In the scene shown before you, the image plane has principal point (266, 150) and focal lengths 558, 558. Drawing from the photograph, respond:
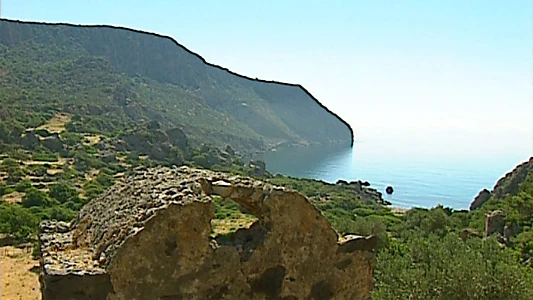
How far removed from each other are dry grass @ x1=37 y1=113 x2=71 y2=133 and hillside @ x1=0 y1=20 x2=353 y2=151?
1243mm

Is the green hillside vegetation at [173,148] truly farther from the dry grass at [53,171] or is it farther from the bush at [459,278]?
the dry grass at [53,171]

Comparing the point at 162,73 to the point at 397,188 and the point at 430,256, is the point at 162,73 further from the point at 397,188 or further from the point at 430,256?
the point at 430,256

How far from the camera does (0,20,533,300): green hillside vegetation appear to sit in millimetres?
10055

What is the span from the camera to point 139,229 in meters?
6.55

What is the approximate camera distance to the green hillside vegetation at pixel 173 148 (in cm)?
1005

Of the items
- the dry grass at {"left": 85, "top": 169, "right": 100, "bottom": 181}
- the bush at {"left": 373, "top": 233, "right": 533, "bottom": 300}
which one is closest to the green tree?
the dry grass at {"left": 85, "top": 169, "right": 100, "bottom": 181}

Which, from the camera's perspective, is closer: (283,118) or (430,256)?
(430,256)

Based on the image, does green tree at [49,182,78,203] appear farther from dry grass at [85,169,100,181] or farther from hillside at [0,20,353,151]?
hillside at [0,20,353,151]

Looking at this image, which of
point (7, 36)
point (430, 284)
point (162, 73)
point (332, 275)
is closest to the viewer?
point (332, 275)

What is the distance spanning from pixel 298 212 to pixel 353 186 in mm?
57441

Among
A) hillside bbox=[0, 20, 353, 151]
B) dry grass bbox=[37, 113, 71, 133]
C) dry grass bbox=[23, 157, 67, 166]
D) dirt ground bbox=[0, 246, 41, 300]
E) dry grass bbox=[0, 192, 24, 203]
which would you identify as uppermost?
hillside bbox=[0, 20, 353, 151]

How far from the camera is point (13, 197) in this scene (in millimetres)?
35406

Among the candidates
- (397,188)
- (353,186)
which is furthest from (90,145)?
(397,188)

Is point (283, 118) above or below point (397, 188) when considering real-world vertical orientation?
above
